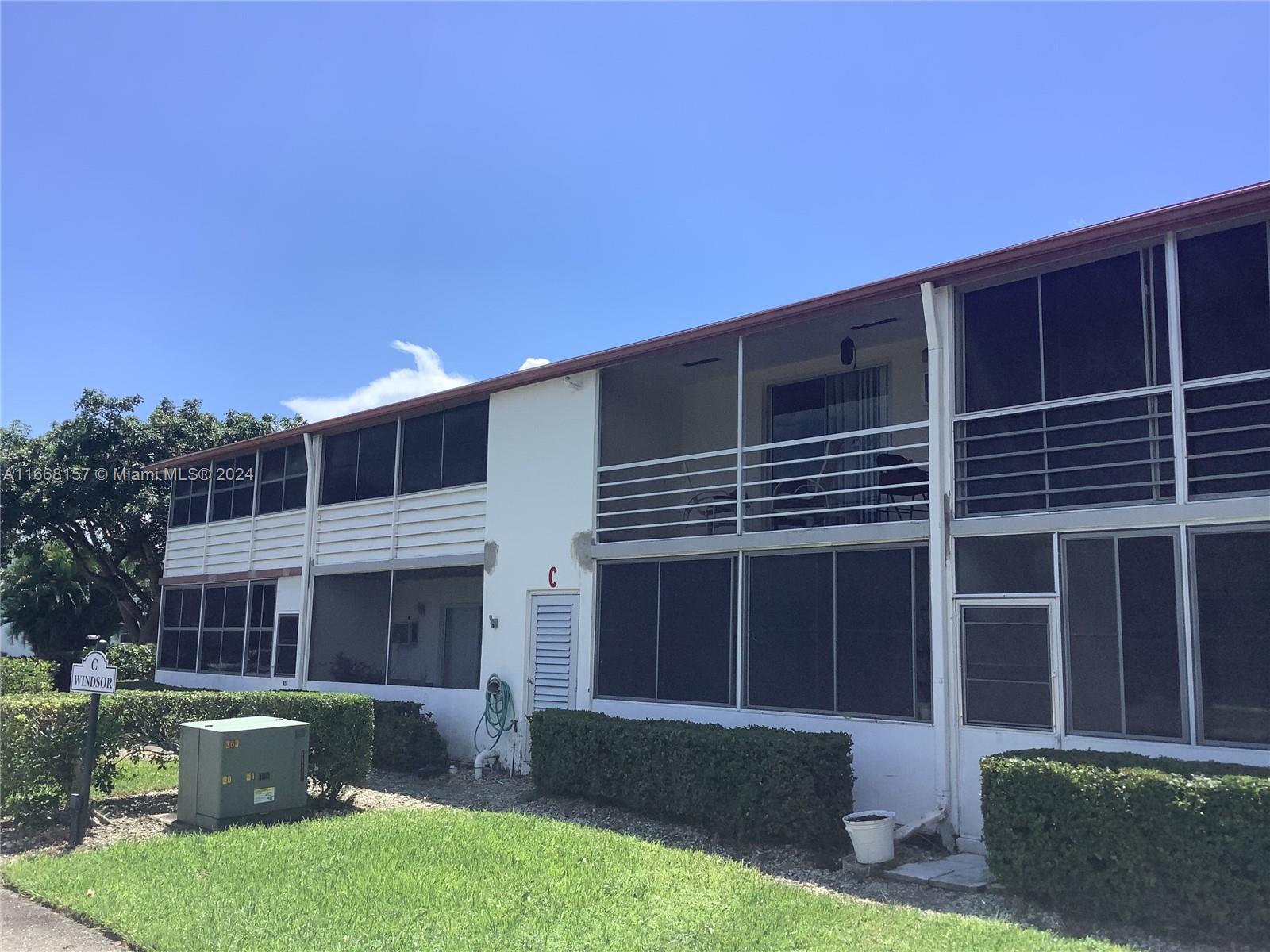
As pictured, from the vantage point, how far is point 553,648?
1290 cm

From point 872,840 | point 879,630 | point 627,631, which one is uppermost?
point 879,630

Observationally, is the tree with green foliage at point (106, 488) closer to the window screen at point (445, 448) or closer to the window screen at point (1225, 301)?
the window screen at point (445, 448)

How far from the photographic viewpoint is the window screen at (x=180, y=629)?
19.7 m

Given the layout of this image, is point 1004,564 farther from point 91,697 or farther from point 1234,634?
point 91,697

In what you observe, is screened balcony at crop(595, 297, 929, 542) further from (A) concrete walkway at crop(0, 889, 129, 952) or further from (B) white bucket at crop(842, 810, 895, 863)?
(A) concrete walkway at crop(0, 889, 129, 952)

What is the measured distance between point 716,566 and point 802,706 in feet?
6.25

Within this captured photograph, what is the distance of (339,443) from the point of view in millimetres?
16938

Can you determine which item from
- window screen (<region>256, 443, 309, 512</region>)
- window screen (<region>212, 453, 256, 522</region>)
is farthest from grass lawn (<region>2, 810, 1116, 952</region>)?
window screen (<region>212, 453, 256, 522</region>)

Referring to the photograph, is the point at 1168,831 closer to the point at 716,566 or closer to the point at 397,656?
the point at 716,566

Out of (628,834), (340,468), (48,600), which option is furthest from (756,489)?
(48,600)

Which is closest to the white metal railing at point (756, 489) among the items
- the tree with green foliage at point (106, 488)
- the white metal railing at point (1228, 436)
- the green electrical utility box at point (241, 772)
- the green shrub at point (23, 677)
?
the white metal railing at point (1228, 436)

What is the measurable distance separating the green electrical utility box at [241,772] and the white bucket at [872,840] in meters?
5.53

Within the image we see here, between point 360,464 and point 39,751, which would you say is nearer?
point 39,751

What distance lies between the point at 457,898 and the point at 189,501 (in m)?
16.6
